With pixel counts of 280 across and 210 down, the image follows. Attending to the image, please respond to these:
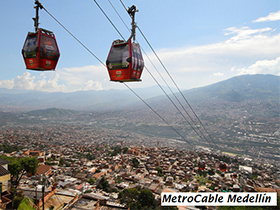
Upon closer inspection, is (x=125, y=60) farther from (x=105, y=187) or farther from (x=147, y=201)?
(x=105, y=187)

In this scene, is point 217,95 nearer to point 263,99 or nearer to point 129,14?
point 263,99

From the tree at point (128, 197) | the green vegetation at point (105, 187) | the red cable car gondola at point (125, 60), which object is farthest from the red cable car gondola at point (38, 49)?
the green vegetation at point (105, 187)

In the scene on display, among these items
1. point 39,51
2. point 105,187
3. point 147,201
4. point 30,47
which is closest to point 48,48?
point 39,51

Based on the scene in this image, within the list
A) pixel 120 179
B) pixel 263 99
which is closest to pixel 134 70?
pixel 120 179

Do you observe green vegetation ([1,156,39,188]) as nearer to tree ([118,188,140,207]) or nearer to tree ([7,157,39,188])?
tree ([7,157,39,188])

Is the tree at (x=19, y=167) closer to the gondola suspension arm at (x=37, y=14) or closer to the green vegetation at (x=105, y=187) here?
the green vegetation at (x=105, y=187)

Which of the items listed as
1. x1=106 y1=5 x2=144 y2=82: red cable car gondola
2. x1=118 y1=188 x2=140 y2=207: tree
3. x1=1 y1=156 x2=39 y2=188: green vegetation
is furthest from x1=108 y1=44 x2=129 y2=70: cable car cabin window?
x1=1 y1=156 x2=39 y2=188: green vegetation
